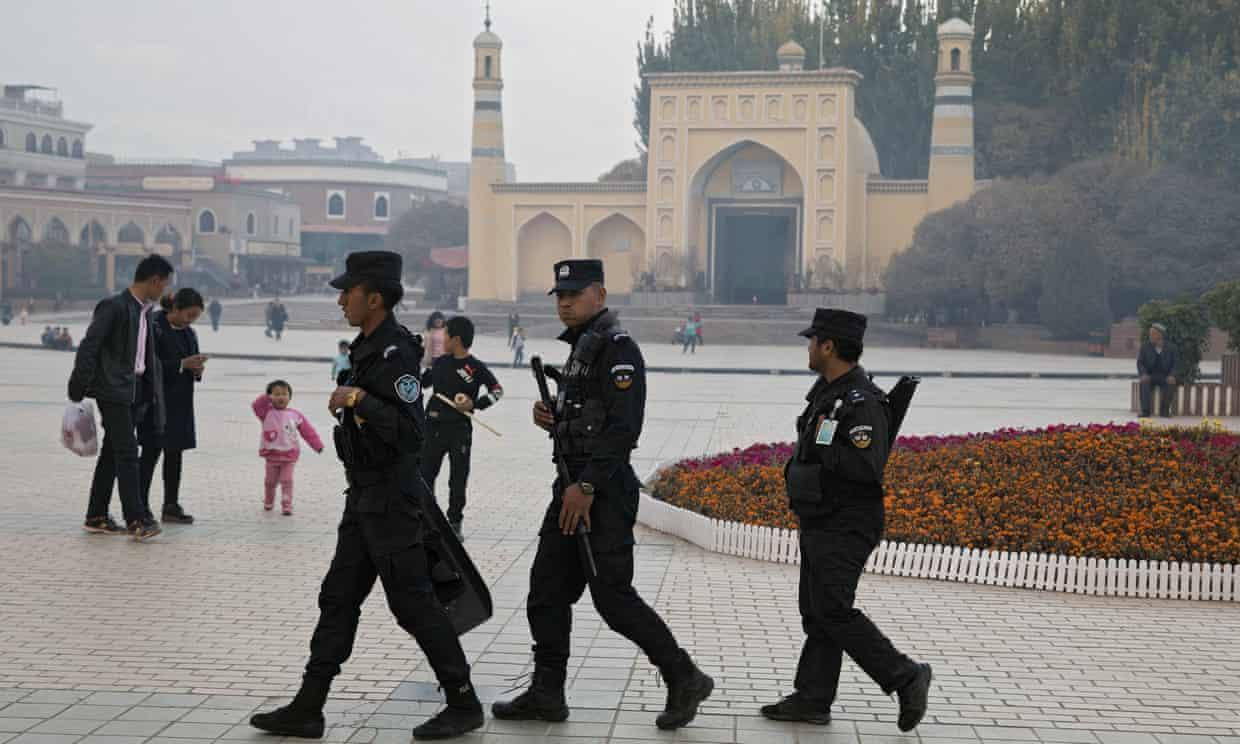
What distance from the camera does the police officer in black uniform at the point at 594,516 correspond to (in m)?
5.48

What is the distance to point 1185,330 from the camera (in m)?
20.9

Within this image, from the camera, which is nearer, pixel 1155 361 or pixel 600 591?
pixel 600 591

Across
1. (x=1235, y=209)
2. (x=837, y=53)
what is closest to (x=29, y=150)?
(x=837, y=53)

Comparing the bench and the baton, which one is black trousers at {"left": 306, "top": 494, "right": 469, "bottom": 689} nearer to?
the baton

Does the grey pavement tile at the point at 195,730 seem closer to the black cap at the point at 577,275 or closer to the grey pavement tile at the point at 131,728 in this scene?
the grey pavement tile at the point at 131,728

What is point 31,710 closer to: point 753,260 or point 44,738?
point 44,738

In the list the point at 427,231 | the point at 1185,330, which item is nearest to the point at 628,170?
the point at 427,231

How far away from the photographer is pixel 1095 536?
27.8ft

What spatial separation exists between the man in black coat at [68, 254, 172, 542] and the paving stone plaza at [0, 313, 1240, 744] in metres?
0.27

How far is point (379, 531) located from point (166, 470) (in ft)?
16.3

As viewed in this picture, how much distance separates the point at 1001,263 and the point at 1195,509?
36.9 metres

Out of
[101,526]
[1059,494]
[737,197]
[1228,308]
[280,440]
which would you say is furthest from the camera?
[737,197]

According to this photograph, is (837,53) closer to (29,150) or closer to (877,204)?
(877,204)

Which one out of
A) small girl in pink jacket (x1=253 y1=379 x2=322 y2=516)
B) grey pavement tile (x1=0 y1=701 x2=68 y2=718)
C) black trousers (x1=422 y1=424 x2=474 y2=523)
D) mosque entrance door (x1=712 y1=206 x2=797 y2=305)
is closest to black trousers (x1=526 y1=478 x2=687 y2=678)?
grey pavement tile (x1=0 y1=701 x2=68 y2=718)
